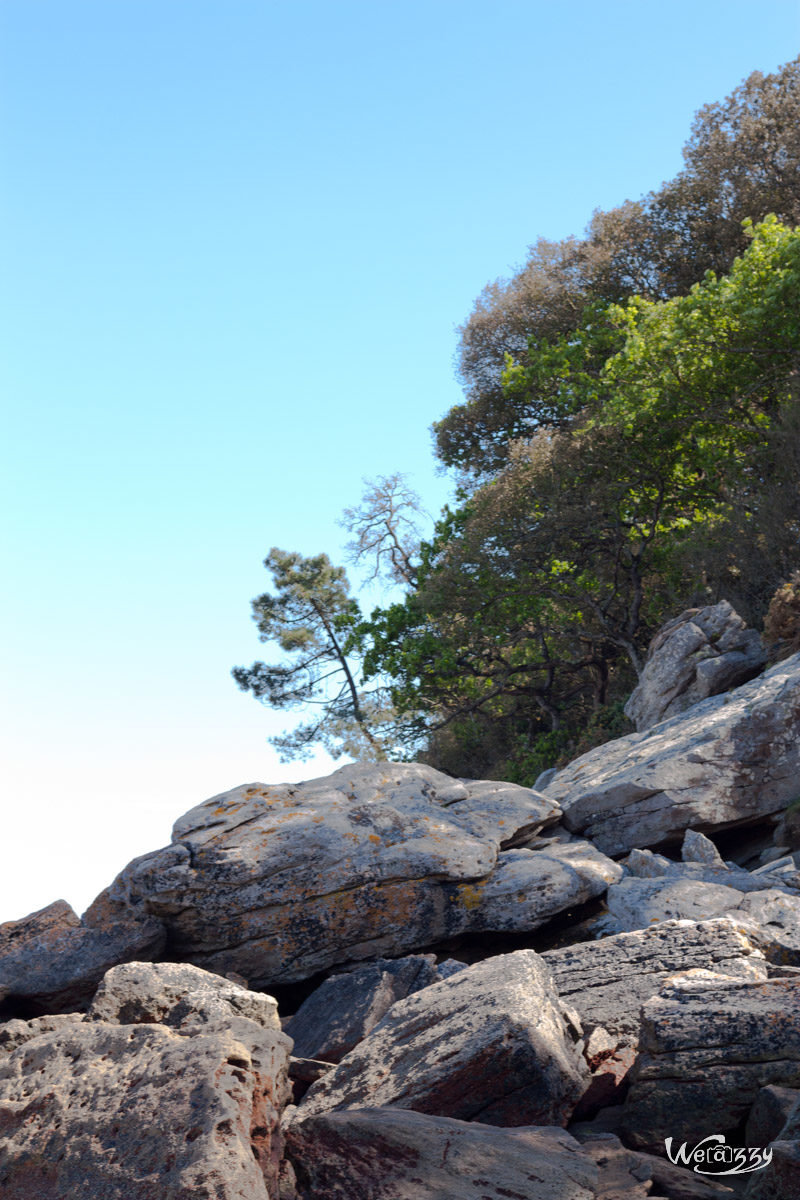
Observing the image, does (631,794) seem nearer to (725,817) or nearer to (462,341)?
(725,817)

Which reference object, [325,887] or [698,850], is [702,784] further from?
[325,887]

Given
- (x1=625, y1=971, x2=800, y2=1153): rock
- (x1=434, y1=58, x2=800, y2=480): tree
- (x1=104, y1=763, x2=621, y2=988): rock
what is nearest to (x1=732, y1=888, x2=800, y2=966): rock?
(x1=104, y1=763, x2=621, y2=988): rock

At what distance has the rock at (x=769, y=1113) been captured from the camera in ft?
14.6

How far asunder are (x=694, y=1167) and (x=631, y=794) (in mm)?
7525

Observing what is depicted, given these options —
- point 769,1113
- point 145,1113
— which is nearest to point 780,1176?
point 769,1113

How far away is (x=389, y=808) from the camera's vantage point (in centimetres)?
988

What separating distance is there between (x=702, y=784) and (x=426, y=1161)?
8744 mm

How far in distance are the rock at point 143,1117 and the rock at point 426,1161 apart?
199 millimetres

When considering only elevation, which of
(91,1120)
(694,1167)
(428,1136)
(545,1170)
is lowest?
(694,1167)

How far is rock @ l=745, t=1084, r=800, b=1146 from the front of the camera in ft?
14.6

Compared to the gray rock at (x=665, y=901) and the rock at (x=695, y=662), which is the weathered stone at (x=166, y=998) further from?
the rock at (x=695, y=662)

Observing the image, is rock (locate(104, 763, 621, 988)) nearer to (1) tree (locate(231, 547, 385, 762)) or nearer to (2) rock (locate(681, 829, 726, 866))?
(2) rock (locate(681, 829, 726, 866))

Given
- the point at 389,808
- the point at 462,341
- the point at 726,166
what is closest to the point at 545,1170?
the point at 389,808

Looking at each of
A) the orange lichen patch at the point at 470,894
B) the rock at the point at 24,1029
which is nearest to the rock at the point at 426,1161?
the rock at the point at 24,1029
